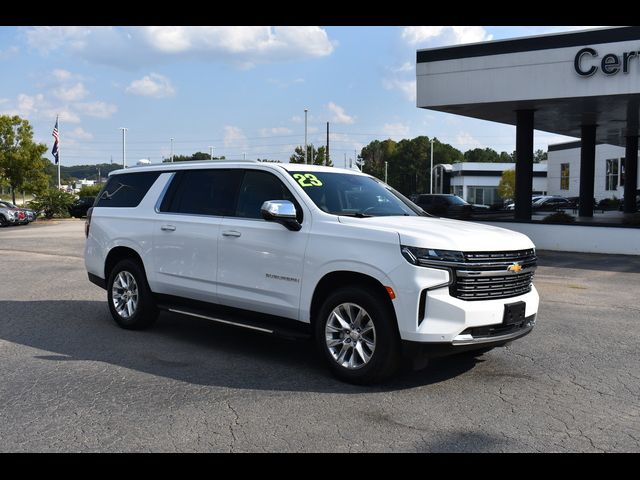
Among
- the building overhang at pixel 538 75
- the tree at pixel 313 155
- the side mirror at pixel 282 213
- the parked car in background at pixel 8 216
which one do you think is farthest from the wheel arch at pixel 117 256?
the tree at pixel 313 155

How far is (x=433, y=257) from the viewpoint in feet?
Result: 16.6

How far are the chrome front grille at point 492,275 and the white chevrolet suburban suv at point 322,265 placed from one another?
0.03ft

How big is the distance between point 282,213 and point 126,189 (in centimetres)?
322

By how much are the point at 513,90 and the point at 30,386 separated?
17007 mm

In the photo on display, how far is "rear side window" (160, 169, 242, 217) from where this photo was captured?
6.73 m

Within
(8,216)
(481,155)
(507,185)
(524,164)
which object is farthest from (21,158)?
(481,155)

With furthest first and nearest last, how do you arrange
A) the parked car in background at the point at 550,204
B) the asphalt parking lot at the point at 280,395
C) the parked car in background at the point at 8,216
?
the parked car in background at the point at 550,204
the parked car in background at the point at 8,216
the asphalt parking lot at the point at 280,395

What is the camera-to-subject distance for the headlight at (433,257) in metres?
5.06

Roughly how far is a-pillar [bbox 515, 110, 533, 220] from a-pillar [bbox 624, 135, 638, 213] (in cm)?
1230

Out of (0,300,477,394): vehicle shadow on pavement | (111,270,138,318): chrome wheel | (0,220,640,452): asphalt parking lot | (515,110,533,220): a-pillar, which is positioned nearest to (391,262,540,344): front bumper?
(0,220,640,452): asphalt parking lot

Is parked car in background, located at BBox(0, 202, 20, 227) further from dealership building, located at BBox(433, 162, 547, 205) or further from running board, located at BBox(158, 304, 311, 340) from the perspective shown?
dealership building, located at BBox(433, 162, 547, 205)

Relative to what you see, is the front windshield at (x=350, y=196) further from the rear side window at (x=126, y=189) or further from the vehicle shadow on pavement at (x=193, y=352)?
the rear side window at (x=126, y=189)

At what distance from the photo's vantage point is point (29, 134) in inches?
1654
